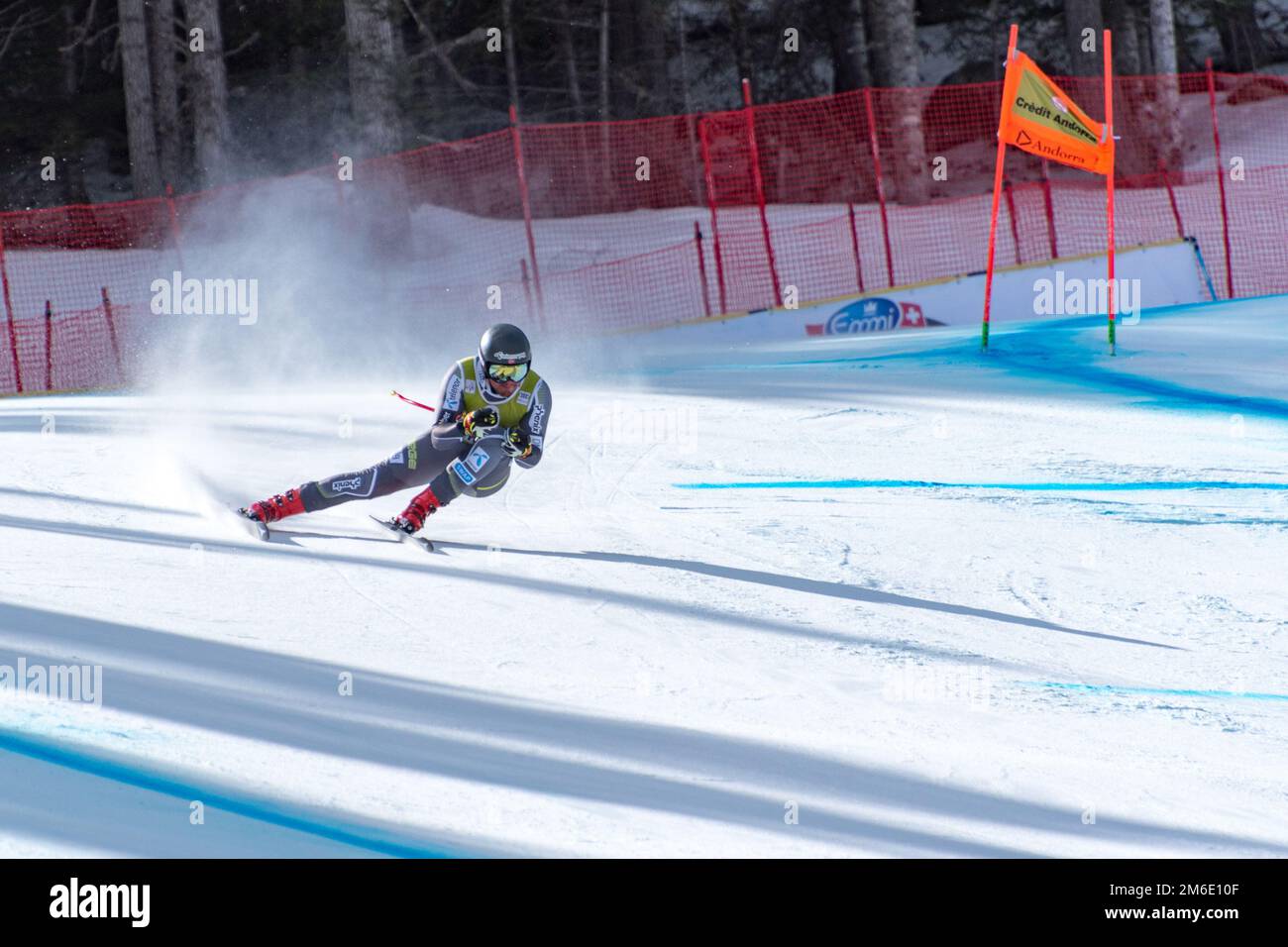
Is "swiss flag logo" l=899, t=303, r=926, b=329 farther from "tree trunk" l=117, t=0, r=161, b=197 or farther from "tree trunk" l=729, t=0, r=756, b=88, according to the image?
"tree trunk" l=117, t=0, r=161, b=197

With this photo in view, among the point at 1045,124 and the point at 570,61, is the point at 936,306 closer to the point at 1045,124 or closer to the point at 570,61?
the point at 1045,124

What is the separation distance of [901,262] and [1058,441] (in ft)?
37.7

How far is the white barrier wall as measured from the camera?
54.2 ft

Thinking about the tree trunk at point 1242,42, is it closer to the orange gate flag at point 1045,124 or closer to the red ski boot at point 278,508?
the orange gate flag at point 1045,124

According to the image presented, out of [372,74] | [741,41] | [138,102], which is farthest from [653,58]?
[138,102]

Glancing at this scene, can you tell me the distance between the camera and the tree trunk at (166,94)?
25.8 metres

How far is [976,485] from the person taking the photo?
912 centimetres

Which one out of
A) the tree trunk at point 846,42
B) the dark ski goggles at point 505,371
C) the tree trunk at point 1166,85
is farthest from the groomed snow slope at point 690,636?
the tree trunk at point 846,42

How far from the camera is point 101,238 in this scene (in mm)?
21094

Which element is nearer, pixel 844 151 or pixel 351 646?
pixel 351 646

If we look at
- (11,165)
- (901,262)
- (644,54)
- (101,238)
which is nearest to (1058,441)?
(901,262)

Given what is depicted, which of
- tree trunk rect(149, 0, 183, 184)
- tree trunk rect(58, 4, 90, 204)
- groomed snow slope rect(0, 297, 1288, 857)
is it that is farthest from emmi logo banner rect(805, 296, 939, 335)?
tree trunk rect(58, 4, 90, 204)

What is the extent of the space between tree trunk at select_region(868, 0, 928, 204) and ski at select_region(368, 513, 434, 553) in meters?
16.9

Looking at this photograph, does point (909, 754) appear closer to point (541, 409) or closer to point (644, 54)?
point (541, 409)
